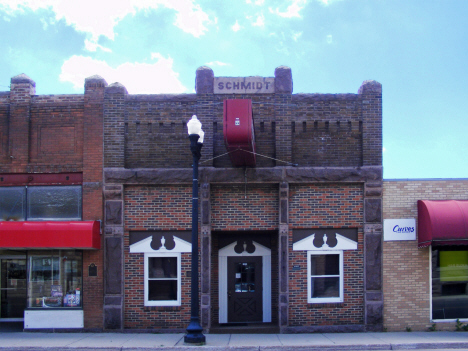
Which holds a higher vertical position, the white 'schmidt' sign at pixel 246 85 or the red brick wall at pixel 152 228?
the white 'schmidt' sign at pixel 246 85

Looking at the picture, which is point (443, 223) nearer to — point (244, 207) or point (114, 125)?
point (244, 207)

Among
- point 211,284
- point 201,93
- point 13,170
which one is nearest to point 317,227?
point 211,284

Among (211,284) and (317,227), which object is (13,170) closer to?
(211,284)

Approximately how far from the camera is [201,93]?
40.6 ft

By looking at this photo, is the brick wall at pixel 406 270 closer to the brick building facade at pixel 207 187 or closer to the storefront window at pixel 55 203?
the brick building facade at pixel 207 187

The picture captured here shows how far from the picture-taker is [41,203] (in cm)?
1223

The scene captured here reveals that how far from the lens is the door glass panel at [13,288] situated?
41.2ft

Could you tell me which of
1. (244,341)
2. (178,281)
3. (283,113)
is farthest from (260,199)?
(244,341)

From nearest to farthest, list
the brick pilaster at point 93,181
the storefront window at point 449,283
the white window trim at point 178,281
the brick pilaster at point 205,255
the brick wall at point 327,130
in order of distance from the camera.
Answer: the brick pilaster at point 205,255
the brick pilaster at point 93,181
the white window trim at point 178,281
the storefront window at point 449,283
the brick wall at point 327,130

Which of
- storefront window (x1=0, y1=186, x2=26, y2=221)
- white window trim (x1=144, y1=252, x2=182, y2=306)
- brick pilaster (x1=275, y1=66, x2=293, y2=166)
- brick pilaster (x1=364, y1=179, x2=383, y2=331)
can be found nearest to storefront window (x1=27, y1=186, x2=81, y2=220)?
storefront window (x1=0, y1=186, x2=26, y2=221)

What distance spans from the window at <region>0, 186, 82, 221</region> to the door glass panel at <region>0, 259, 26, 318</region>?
4.57 feet

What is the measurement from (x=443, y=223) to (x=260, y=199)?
4.71 meters

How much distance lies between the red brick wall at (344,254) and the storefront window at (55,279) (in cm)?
575

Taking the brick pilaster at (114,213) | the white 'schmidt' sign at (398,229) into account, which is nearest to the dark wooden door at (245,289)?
the brick pilaster at (114,213)
